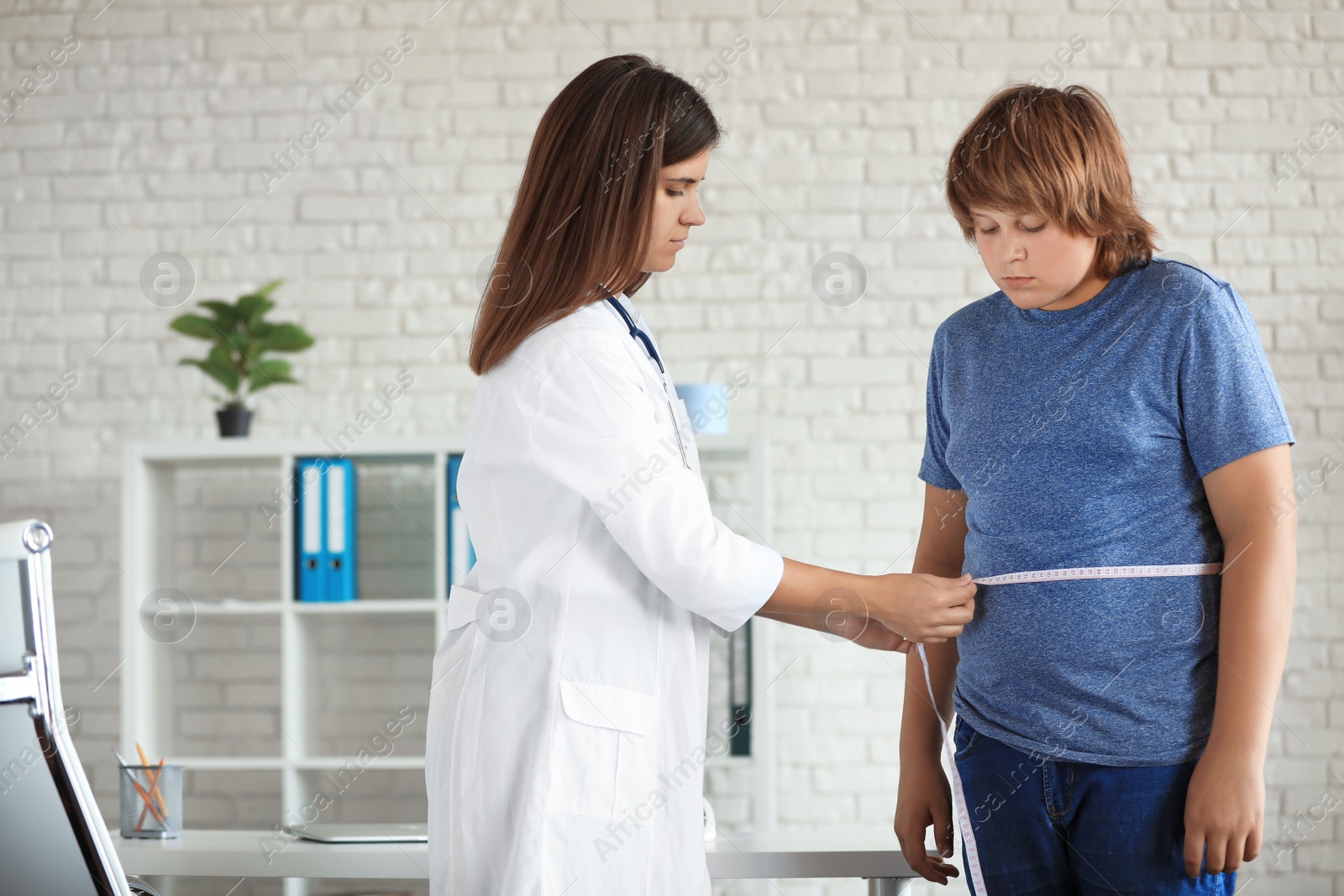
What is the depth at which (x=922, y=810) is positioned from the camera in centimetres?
145

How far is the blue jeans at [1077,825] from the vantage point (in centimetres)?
115

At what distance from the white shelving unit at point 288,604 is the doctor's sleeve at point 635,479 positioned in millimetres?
1419

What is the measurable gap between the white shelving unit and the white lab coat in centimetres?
139

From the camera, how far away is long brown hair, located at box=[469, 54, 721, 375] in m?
1.36

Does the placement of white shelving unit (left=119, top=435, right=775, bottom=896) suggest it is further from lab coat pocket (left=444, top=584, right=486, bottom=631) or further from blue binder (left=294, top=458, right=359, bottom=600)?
lab coat pocket (left=444, top=584, right=486, bottom=631)

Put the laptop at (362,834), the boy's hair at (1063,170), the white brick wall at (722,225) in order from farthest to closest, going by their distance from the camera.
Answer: the white brick wall at (722,225), the laptop at (362,834), the boy's hair at (1063,170)

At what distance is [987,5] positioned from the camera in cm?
305

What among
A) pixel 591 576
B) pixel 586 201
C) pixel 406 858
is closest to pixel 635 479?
pixel 591 576

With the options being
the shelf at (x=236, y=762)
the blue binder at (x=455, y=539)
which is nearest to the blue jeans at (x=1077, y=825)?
the blue binder at (x=455, y=539)

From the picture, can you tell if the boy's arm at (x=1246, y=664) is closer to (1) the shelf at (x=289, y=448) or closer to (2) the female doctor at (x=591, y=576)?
(2) the female doctor at (x=591, y=576)

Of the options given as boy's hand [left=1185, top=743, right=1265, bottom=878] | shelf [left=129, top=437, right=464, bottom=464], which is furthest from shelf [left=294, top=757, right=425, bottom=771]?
boy's hand [left=1185, top=743, right=1265, bottom=878]

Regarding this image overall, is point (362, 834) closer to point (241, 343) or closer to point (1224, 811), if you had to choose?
point (1224, 811)

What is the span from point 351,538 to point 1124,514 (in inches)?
83.3

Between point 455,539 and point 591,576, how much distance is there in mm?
1523
